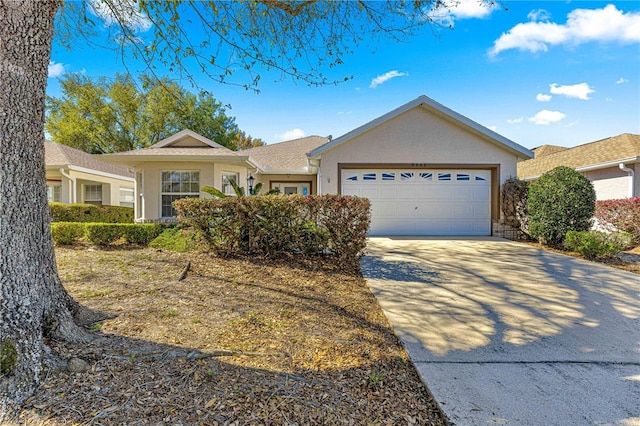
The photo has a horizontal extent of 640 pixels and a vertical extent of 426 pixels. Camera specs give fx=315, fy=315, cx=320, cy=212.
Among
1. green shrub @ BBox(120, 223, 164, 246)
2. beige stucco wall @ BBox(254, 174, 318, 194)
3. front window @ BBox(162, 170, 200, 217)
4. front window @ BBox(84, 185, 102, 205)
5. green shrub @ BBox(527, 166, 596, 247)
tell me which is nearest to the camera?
green shrub @ BBox(120, 223, 164, 246)

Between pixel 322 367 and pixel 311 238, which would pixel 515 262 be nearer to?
pixel 311 238

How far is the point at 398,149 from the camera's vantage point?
38.4 ft

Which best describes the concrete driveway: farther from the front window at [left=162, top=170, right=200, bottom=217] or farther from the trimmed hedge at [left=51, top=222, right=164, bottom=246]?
the front window at [left=162, top=170, right=200, bottom=217]

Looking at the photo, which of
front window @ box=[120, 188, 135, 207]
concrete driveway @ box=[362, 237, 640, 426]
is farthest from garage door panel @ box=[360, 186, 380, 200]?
front window @ box=[120, 188, 135, 207]

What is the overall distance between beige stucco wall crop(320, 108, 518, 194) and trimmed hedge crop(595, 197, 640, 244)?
306cm

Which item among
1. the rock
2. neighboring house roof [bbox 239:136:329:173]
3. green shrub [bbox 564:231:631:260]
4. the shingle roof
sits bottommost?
the rock

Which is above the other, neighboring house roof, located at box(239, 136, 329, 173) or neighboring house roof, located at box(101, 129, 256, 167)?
neighboring house roof, located at box(239, 136, 329, 173)

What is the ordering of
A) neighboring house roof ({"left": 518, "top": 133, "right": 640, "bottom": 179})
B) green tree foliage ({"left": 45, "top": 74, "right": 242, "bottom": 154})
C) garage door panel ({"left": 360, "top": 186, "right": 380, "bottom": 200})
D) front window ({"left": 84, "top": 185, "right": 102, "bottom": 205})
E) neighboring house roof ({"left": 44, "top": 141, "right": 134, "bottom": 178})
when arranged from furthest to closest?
green tree foliage ({"left": 45, "top": 74, "right": 242, "bottom": 154}) < front window ({"left": 84, "top": 185, "right": 102, "bottom": 205}) < neighboring house roof ({"left": 44, "top": 141, "right": 134, "bottom": 178}) < neighboring house roof ({"left": 518, "top": 133, "right": 640, "bottom": 179}) < garage door panel ({"left": 360, "top": 186, "right": 380, "bottom": 200})

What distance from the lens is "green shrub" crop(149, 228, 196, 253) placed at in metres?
7.45

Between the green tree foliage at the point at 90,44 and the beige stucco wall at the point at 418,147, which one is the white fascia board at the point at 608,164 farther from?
the green tree foliage at the point at 90,44

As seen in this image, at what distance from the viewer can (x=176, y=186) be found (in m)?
12.2

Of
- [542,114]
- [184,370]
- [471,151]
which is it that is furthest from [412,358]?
[542,114]

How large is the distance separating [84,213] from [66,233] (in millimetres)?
4770

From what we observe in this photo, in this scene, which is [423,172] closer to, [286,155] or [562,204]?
[562,204]
